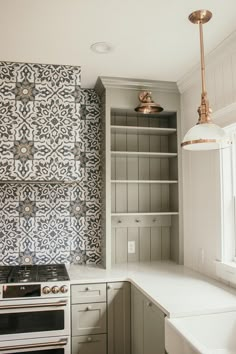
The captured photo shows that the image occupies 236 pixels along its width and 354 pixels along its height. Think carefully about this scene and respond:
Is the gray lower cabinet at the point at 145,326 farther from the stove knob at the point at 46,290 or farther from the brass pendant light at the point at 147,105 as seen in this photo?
the brass pendant light at the point at 147,105

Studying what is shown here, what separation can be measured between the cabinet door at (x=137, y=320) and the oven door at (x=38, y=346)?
20.0 inches

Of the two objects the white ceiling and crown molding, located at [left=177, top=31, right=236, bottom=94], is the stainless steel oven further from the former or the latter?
crown molding, located at [left=177, top=31, right=236, bottom=94]

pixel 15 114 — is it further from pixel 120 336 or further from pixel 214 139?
pixel 120 336

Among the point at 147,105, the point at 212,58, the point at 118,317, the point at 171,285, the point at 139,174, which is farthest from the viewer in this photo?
the point at 139,174

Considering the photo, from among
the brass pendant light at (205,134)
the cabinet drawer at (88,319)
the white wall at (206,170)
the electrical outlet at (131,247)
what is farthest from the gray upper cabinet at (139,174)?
the brass pendant light at (205,134)

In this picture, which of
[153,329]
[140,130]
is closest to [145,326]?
[153,329]

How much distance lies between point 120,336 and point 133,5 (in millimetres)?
2400

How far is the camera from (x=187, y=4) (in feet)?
6.48

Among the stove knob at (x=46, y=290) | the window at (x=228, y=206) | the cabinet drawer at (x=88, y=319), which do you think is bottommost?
the cabinet drawer at (x=88, y=319)

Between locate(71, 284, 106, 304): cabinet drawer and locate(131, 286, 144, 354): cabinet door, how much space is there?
0.24 m

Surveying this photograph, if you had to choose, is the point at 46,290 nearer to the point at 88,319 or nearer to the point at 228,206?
the point at 88,319

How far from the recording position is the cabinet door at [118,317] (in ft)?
9.02

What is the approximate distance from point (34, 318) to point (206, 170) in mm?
1789

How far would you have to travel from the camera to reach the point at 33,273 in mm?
2846
